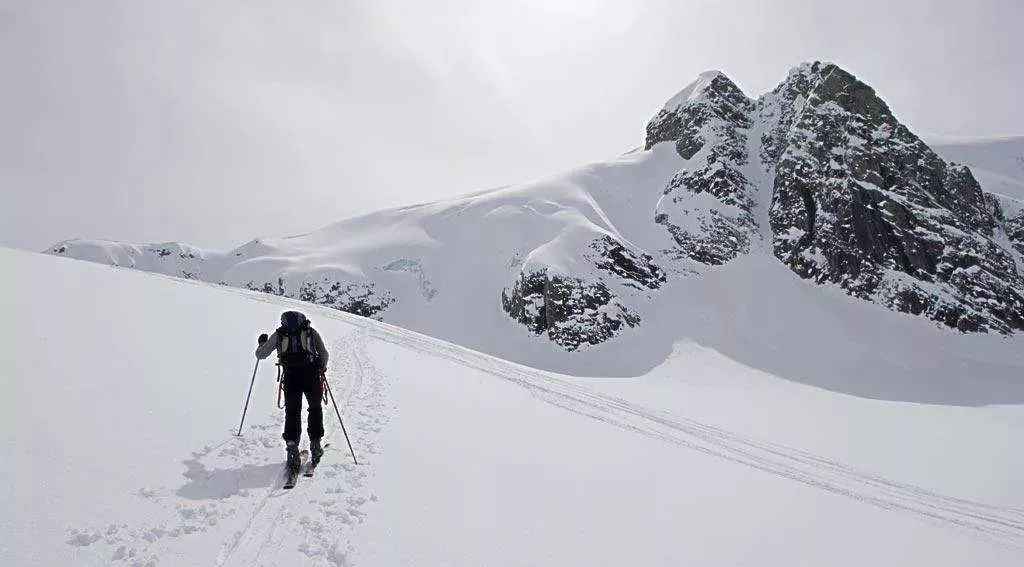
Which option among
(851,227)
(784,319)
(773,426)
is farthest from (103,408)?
(851,227)

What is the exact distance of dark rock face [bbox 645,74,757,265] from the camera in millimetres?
53906

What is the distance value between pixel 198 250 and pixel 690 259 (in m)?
78.5

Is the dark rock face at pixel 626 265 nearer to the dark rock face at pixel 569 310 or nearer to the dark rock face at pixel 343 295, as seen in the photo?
the dark rock face at pixel 569 310

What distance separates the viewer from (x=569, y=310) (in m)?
44.0

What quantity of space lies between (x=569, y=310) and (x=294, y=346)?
124ft

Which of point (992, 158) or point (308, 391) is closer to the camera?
point (308, 391)

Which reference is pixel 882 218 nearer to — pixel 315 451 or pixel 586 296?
pixel 586 296

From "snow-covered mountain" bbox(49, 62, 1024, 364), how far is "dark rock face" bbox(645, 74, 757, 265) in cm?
24

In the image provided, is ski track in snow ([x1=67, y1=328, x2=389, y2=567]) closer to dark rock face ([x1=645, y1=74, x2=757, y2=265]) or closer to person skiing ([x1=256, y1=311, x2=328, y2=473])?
person skiing ([x1=256, y1=311, x2=328, y2=473])

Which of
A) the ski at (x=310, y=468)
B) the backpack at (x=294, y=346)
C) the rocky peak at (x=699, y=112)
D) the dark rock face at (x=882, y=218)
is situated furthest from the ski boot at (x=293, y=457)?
the rocky peak at (x=699, y=112)

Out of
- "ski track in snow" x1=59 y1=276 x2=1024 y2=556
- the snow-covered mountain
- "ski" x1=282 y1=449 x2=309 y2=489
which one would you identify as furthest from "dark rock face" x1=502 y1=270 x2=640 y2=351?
"ski" x1=282 y1=449 x2=309 y2=489

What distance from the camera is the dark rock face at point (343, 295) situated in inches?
2135

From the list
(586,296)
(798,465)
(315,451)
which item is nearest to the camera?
(315,451)

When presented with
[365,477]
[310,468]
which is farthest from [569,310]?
[310,468]
